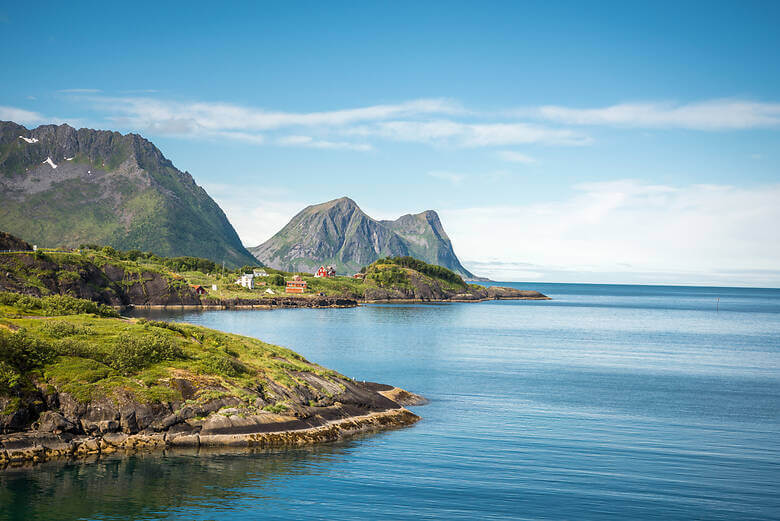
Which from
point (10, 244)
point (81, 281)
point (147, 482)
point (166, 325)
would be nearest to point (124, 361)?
point (147, 482)

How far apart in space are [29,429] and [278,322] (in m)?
118

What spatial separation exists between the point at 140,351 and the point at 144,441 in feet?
28.0

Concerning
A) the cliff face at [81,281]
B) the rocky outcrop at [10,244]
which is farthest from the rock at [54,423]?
the rocky outcrop at [10,244]

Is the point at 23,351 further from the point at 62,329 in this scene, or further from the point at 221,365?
the point at 221,365

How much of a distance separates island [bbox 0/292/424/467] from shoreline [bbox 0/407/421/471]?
7 cm

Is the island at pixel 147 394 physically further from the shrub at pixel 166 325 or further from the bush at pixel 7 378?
the shrub at pixel 166 325

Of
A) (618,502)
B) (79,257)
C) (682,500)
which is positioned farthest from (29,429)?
(79,257)

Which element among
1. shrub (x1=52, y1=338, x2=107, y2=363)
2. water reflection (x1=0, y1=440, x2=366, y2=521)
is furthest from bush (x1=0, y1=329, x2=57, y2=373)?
water reflection (x1=0, y1=440, x2=366, y2=521)

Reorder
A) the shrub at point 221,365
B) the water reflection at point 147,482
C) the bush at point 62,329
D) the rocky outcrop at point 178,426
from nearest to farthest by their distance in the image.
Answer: the water reflection at point 147,482, the rocky outcrop at point 178,426, the bush at point 62,329, the shrub at point 221,365

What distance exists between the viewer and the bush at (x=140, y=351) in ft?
146

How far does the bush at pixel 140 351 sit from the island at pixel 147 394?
0.25ft

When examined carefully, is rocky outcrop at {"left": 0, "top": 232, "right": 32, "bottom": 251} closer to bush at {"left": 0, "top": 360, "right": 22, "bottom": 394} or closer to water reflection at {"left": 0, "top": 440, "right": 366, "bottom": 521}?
bush at {"left": 0, "top": 360, "right": 22, "bottom": 394}

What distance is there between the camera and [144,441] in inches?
1567

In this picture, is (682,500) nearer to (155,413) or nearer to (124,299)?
(155,413)
